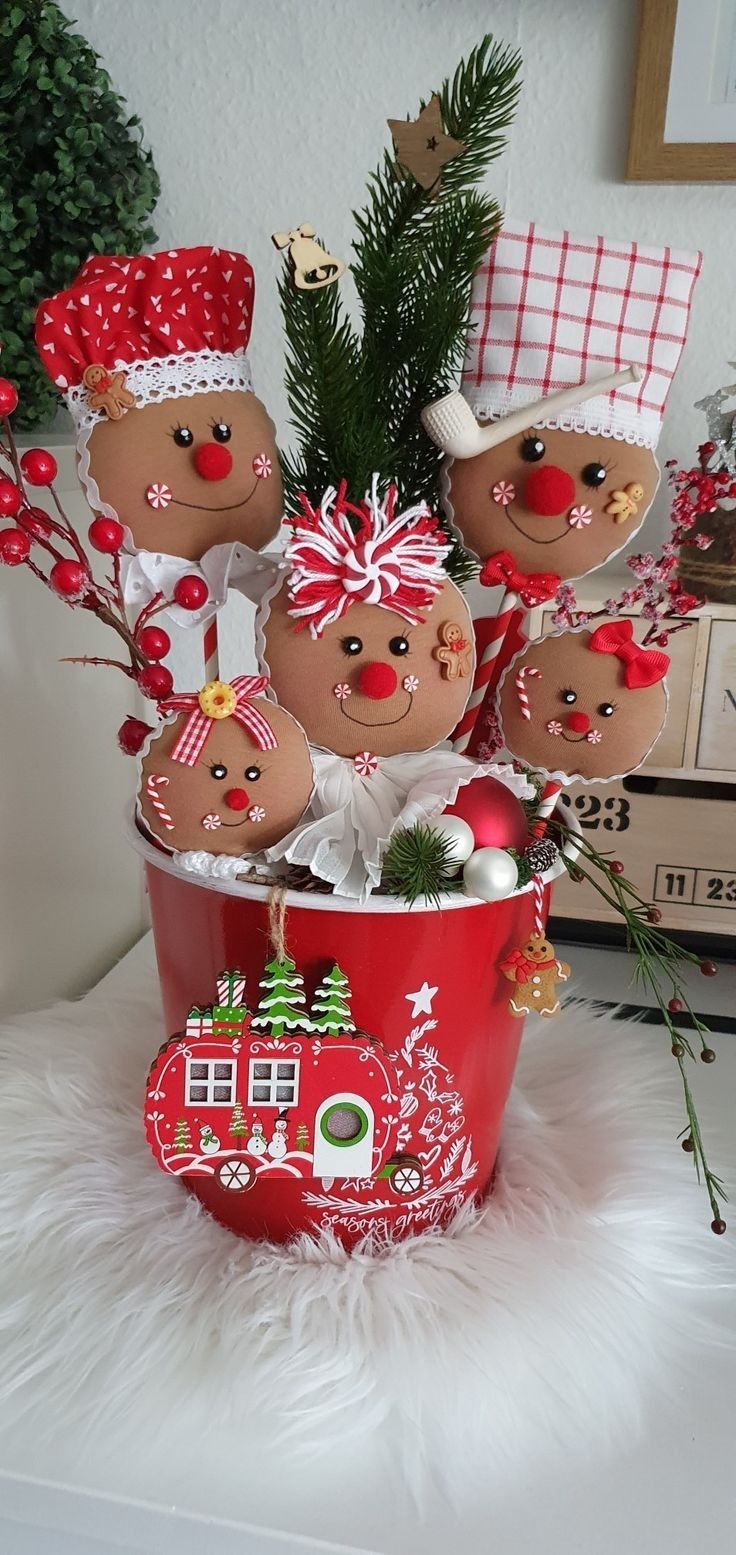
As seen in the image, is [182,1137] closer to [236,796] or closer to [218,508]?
[236,796]

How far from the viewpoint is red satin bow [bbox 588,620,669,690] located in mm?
519

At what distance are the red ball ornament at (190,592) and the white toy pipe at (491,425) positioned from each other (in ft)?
0.44

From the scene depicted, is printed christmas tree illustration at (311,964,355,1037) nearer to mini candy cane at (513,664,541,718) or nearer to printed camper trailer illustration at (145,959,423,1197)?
printed camper trailer illustration at (145,959,423,1197)

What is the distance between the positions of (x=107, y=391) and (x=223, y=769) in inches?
7.4

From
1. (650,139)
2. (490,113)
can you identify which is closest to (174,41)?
(650,139)

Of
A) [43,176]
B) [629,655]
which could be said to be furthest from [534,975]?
[43,176]

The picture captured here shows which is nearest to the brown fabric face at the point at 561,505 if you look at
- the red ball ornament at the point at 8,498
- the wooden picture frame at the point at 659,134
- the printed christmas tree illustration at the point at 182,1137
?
the red ball ornament at the point at 8,498

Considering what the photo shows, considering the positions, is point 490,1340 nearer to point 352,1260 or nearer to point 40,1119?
point 352,1260

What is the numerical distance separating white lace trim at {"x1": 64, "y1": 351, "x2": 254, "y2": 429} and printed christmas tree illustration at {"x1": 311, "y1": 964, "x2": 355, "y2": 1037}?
0.94 ft

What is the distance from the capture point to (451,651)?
51cm

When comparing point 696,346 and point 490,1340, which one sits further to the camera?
point 696,346

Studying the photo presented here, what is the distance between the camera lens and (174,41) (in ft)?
2.94

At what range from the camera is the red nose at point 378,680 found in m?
0.50

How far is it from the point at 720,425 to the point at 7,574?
555mm
